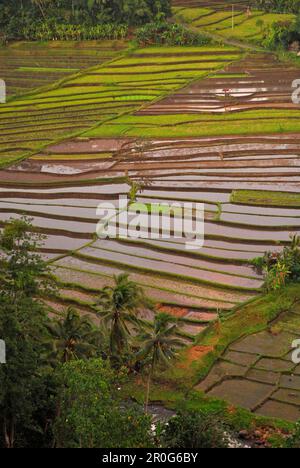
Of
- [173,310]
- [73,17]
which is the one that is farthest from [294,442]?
[73,17]

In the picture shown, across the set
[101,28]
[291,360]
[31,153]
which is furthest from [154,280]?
[101,28]

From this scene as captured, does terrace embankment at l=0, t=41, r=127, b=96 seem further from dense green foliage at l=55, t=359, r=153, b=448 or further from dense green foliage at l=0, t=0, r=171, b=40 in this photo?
dense green foliage at l=55, t=359, r=153, b=448

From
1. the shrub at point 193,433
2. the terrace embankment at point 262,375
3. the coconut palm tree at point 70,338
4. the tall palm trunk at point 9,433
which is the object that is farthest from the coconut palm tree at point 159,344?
the tall palm trunk at point 9,433

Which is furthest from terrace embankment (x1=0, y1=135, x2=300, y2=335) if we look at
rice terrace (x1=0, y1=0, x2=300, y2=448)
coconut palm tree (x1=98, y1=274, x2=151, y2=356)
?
coconut palm tree (x1=98, y1=274, x2=151, y2=356)

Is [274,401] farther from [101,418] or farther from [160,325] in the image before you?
[101,418]

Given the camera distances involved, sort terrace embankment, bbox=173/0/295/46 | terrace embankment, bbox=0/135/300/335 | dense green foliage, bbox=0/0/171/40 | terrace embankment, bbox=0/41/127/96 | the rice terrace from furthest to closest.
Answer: dense green foliage, bbox=0/0/171/40
terrace embankment, bbox=173/0/295/46
terrace embankment, bbox=0/41/127/96
terrace embankment, bbox=0/135/300/335
the rice terrace

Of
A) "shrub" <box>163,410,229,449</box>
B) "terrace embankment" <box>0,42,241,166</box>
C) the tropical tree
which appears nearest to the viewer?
the tropical tree

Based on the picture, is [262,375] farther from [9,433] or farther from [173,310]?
A: [9,433]
